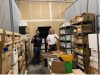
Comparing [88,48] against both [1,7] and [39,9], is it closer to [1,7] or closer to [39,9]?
[1,7]

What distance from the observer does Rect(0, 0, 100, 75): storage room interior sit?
5.00 meters

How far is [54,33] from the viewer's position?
8406 millimetres

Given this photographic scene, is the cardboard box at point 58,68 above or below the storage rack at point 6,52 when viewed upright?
below

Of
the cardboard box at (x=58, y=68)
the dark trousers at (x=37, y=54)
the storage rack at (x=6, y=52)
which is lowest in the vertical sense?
the dark trousers at (x=37, y=54)

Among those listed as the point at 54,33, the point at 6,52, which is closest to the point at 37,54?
the point at 54,33

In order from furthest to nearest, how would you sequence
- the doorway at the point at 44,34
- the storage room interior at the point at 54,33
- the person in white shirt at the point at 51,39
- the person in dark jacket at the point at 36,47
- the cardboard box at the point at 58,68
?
the doorway at the point at 44,34 < the person in dark jacket at the point at 36,47 < the person in white shirt at the point at 51,39 < the storage room interior at the point at 54,33 < the cardboard box at the point at 58,68

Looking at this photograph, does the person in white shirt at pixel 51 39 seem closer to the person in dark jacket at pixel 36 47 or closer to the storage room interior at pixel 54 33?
the storage room interior at pixel 54 33

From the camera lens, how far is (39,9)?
33.7 feet

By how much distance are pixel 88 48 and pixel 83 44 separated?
36 cm

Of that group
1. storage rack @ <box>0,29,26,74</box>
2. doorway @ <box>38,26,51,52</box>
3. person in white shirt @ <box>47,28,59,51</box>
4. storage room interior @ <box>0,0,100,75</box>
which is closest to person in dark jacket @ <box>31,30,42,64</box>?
storage room interior @ <box>0,0,100,75</box>

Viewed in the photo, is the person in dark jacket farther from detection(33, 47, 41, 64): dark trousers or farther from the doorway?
the doorway

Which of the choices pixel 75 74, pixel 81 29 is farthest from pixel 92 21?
pixel 75 74

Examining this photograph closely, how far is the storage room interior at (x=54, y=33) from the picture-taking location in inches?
197

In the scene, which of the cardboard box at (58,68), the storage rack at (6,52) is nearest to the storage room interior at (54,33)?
the cardboard box at (58,68)
